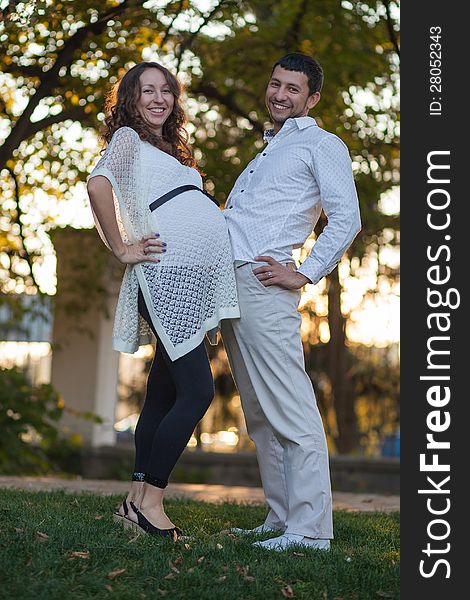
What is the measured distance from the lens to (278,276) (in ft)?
13.2

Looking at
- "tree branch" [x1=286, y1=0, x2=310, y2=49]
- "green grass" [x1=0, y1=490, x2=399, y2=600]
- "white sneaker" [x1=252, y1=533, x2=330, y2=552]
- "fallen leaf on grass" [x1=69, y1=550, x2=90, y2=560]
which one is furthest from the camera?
"tree branch" [x1=286, y1=0, x2=310, y2=49]

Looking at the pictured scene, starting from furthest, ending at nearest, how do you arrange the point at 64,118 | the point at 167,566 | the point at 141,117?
the point at 64,118 < the point at 141,117 < the point at 167,566

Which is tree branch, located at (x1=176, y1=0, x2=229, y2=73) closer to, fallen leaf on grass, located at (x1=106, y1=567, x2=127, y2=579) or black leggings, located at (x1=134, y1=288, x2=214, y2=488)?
black leggings, located at (x1=134, y1=288, x2=214, y2=488)

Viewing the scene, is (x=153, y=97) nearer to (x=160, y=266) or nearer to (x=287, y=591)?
(x=160, y=266)

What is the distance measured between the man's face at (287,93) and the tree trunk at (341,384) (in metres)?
8.78

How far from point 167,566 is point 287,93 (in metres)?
1.84

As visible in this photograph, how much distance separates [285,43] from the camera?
29.2ft

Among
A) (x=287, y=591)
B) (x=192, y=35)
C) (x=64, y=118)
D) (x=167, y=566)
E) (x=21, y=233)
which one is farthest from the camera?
(x=21, y=233)

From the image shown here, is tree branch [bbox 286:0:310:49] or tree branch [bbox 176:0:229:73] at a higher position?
tree branch [bbox 286:0:310:49]

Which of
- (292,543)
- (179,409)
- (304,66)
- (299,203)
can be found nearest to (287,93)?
(304,66)

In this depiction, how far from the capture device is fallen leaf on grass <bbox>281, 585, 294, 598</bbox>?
11.0ft

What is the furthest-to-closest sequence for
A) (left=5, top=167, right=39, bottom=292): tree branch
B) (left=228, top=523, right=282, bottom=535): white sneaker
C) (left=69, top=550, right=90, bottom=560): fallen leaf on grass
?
(left=5, top=167, right=39, bottom=292): tree branch → (left=228, top=523, right=282, bottom=535): white sneaker → (left=69, top=550, right=90, bottom=560): fallen leaf on grass

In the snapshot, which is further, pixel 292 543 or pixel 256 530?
pixel 256 530

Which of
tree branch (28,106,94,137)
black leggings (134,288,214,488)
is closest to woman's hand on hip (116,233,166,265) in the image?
black leggings (134,288,214,488)
